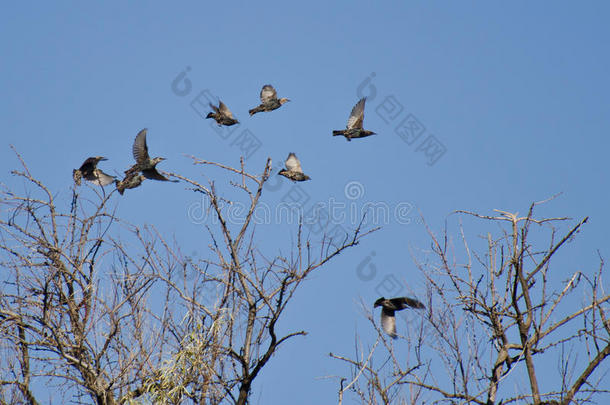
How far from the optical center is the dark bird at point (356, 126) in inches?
573

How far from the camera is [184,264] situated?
27.8 ft

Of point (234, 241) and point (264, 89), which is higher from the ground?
point (264, 89)

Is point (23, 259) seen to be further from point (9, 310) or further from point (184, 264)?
point (184, 264)

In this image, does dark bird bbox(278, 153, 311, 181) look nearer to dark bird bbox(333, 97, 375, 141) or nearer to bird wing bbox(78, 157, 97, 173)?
dark bird bbox(333, 97, 375, 141)

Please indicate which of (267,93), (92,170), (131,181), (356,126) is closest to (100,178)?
(92,170)

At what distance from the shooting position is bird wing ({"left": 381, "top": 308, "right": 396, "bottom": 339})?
11.1 metres

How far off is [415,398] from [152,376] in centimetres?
250

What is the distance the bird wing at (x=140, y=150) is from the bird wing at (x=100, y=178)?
0.83m

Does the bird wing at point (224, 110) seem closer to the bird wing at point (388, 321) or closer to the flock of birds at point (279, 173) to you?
the flock of birds at point (279, 173)

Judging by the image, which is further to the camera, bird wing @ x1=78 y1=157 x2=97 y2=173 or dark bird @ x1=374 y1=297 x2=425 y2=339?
bird wing @ x1=78 y1=157 x2=97 y2=173

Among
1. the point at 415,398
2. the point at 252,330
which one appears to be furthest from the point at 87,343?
the point at 415,398

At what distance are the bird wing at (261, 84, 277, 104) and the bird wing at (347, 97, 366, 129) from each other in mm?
1552

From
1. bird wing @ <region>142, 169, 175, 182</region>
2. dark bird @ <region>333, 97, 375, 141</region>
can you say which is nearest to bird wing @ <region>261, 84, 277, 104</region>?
dark bird @ <region>333, 97, 375, 141</region>

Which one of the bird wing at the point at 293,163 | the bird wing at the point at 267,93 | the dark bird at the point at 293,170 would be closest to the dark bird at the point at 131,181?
the dark bird at the point at 293,170
